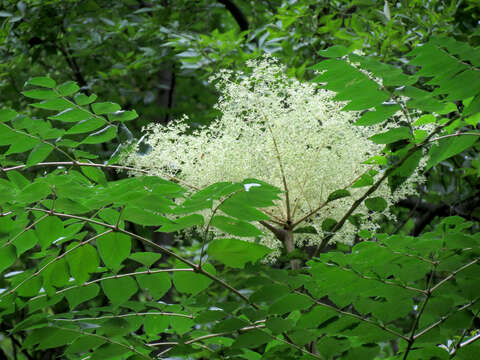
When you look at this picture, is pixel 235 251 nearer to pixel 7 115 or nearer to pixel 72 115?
pixel 72 115

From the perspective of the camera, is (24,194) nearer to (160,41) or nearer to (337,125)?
(337,125)

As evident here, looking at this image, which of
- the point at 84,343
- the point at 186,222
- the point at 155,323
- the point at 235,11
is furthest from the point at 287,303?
the point at 235,11

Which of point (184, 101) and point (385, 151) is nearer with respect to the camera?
point (385, 151)

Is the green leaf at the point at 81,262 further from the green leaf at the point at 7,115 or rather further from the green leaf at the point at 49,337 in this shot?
the green leaf at the point at 7,115

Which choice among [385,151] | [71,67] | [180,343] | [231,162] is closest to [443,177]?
[385,151]

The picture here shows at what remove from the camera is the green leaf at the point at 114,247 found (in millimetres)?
1854

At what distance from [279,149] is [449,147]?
650mm

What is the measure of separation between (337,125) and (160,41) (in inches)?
160

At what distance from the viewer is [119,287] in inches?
81.4

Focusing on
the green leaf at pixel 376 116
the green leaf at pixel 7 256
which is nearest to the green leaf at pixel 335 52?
the green leaf at pixel 376 116

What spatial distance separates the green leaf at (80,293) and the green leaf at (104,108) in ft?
2.28

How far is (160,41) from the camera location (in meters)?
5.88

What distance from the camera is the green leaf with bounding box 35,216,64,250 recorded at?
1824 millimetres

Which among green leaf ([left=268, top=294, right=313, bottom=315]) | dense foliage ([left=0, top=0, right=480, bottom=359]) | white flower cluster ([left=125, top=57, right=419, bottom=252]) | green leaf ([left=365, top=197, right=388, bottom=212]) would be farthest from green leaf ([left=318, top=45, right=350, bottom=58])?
green leaf ([left=268, top=294, right=313, bottom=315])
